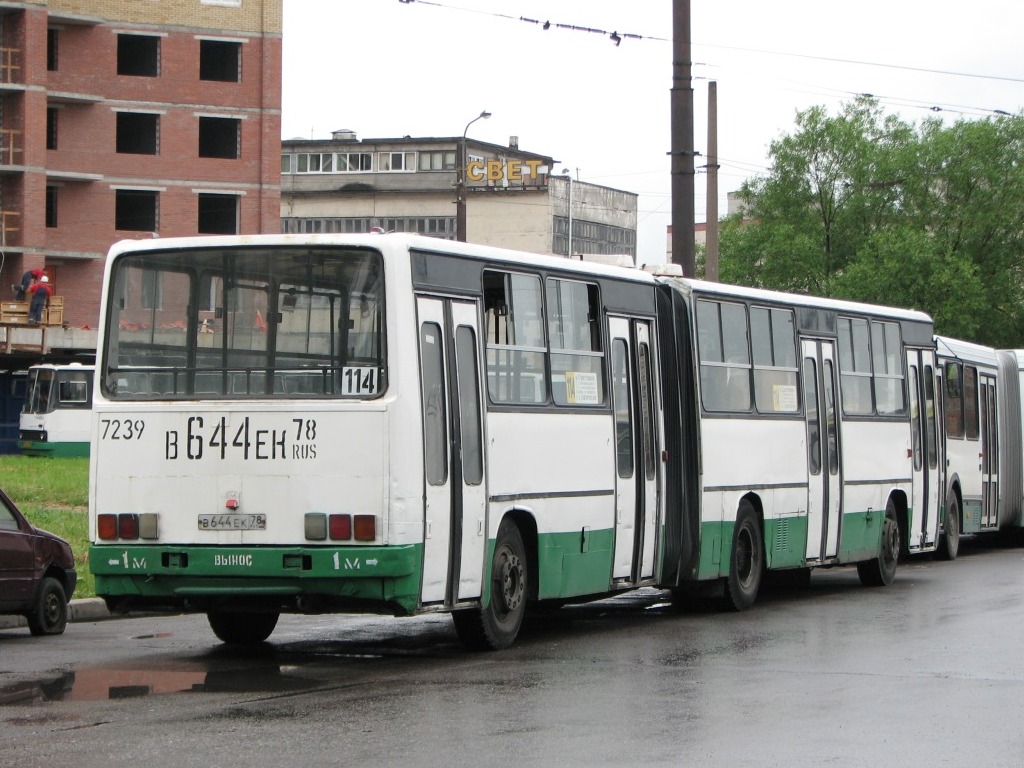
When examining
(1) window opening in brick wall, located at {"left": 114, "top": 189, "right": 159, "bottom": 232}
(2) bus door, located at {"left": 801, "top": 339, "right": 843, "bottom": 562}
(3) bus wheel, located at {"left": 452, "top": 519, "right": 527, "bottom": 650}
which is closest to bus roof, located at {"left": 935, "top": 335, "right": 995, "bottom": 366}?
(2) bus door, located at {"left": 801, "top": 339, "right": 843, "bottom": 562}

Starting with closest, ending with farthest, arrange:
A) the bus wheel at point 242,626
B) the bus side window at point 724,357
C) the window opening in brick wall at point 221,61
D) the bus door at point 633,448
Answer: the bus wheel at point 242,626
the bus door at point 633,448
the bus side window at point 724,357
the window opening in brick wall at point 221,61

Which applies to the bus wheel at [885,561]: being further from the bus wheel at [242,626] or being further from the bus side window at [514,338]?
the bus wheel at [242,626]

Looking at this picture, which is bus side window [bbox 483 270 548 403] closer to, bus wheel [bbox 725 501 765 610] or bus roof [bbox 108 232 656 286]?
bus roof [bbox 108 232 656 286]

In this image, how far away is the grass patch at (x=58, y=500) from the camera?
20.6m

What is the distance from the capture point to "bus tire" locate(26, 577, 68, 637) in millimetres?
14609

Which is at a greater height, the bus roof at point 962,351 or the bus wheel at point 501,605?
the bus roof at point 962,351

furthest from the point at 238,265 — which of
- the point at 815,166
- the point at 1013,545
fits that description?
the point at 815,166

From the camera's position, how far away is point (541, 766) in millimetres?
8195

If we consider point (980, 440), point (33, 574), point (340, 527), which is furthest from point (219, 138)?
point (340, 527)

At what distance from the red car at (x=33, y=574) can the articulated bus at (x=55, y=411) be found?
43.6m

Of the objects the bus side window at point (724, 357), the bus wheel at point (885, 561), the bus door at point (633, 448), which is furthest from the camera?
the bus wheel at point (885, 561)

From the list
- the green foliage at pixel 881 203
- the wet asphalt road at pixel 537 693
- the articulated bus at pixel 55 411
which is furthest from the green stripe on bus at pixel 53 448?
the wet asphalt road at pixel 537 693

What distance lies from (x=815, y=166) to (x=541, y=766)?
61891 mm

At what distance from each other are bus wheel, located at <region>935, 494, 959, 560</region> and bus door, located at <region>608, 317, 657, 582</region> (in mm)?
11717
